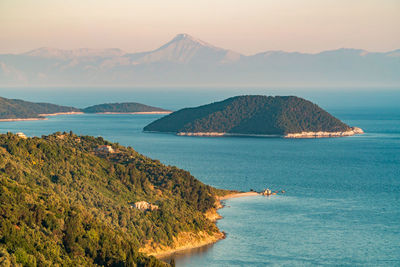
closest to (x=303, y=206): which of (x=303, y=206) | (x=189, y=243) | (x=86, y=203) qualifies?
(x=303, y=206)

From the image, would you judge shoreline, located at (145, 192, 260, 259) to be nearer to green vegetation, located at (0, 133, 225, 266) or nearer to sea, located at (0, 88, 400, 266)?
green vegetation, located at (0, 133, 225, 266)

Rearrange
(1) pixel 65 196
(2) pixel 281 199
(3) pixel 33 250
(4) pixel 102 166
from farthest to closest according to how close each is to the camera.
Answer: (2) pixel 281 199 → (4) pixel 102 166 → (1) pixel 65 196 → (3) pixel 33 250

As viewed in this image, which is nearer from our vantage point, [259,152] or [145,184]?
[145,184]

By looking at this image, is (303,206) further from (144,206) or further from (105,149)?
(105,149)

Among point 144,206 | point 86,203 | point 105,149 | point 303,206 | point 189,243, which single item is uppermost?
point 105,149

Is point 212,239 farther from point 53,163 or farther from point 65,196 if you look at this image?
point 53,163

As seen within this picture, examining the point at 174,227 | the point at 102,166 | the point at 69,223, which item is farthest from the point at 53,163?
the point at 69,223

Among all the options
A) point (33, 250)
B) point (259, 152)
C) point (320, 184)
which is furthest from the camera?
point (259, 152)
